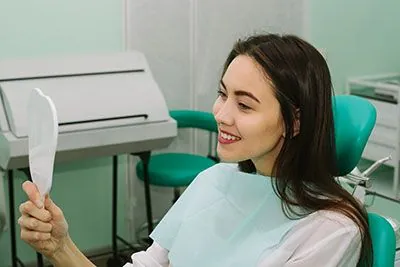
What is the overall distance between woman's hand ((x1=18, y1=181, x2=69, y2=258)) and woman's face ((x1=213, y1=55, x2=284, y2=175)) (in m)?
0.36

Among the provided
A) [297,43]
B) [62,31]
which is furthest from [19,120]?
[297,43]

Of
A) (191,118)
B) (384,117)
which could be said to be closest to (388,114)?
(384,117)

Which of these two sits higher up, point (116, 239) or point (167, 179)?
point (167, 179)

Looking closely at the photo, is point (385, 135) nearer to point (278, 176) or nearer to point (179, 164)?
point (179, 164)

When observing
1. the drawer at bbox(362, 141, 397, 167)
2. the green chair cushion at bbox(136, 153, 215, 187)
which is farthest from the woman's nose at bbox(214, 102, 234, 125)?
the drawer at bbox(362, 141, 397, 167)

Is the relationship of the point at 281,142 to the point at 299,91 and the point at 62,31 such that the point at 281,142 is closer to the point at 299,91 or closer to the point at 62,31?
the point at 299,91

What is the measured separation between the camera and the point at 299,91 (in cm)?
125

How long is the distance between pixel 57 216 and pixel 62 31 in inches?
73.3

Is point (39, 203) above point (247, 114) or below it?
below

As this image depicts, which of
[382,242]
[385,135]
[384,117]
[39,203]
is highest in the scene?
[39,203]

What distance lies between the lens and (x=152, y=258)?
149 centimetres

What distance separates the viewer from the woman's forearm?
1.36 metres

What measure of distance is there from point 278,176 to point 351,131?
22cm

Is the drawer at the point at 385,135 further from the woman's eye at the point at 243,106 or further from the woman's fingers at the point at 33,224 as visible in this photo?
the woman's fingers at the point at 33,224
